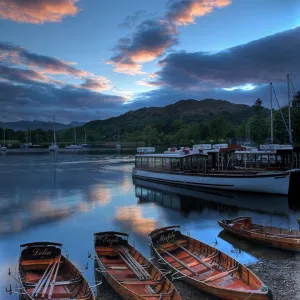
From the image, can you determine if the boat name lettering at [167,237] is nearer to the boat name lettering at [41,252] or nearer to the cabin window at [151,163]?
the boat name lettering at [41,252]

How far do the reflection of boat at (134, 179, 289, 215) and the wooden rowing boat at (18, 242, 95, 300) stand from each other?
19813 millimetres

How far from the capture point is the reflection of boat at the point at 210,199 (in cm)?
3328

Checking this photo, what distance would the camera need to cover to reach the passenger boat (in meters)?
37.6

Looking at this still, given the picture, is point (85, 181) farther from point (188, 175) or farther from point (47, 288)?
point (47, 288)

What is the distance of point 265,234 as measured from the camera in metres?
19.6

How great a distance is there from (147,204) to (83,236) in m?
13.6

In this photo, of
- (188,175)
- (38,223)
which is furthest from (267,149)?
(38,223)

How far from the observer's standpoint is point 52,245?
1686 cm

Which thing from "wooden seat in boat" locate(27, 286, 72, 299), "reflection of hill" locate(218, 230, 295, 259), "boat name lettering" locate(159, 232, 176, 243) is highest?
"boat name lettering" locate(159, 232, 176, 243)

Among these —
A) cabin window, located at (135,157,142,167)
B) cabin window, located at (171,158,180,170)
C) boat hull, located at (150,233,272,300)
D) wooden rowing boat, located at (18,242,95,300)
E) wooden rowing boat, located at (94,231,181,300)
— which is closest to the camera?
boat hull, located at (150,233,272,300)

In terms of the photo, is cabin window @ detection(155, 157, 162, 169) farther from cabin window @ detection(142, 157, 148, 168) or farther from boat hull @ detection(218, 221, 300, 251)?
boat hull @ detection(218, 221, 300, 251)

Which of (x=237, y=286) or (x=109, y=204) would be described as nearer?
(x=237, y=286)

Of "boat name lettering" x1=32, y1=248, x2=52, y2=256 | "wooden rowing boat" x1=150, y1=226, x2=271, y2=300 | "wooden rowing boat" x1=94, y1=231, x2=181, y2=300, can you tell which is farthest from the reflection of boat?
"boat name lettering" x1=32, y1=248, x2=52, y2=256

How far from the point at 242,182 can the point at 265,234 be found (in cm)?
2054
